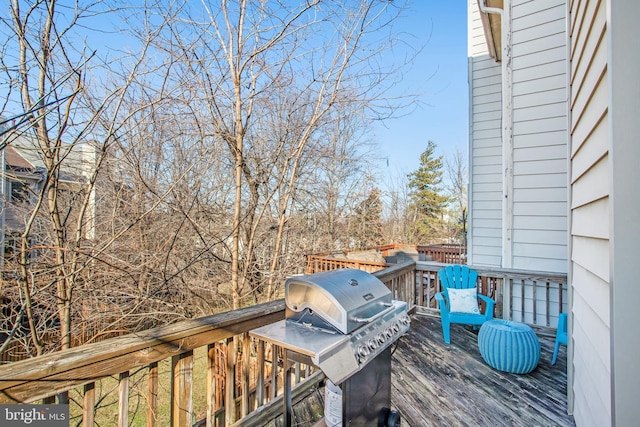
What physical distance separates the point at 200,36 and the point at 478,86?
4.23m

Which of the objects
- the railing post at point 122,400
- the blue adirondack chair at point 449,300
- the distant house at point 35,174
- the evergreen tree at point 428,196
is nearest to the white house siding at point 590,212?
the blue adirondack chair at point 449,300

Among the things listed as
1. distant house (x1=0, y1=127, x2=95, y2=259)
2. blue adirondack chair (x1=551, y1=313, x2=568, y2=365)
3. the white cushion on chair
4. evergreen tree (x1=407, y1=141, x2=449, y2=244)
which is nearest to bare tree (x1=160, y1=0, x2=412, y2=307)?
distant house (x1=0, y1=127, x2=95, y2=259)

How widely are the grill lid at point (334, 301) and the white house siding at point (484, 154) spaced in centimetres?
363

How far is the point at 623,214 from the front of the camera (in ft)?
3.40

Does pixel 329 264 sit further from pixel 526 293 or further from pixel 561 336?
pixel 561 336

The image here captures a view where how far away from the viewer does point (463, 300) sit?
3656 millimetres

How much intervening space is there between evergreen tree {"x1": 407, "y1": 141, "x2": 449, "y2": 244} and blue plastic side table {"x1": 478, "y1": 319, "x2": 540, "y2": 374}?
14455mm

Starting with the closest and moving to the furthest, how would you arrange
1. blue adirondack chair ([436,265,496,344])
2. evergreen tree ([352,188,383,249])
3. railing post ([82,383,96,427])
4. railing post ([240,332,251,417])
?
1. railing post ([82,383,96,427])
2. railing post ([240,332,251,417])
3. blue adirondack chair ([436,265,496,344])
4. evergreen tree ([352,188,383,249])

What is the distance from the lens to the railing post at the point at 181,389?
1.44 m

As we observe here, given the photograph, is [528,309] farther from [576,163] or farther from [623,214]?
[623,214]

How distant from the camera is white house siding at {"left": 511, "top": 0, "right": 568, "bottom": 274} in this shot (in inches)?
137

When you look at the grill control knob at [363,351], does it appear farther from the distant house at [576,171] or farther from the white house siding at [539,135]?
the white house siding at [539,135]

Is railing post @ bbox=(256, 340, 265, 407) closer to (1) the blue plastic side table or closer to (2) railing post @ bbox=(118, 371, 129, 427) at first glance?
(2) railing post @ bbox=(118, 371, 129, 427)

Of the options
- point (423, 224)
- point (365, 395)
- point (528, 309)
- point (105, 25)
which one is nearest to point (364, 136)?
point (528, 309)
